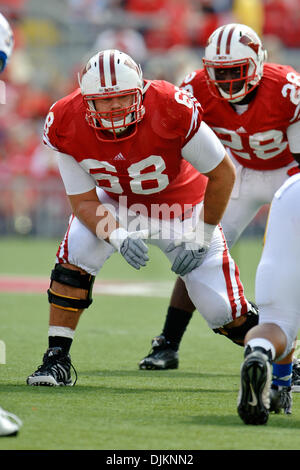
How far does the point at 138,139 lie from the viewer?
402 cm

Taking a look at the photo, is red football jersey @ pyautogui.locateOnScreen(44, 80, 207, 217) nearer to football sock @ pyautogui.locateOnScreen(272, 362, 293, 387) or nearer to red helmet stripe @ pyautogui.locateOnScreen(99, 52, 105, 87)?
red helmet stripe @ pyautogui.locateOnScreen(99, 52, 105, 87)

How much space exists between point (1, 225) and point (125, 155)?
1007cm

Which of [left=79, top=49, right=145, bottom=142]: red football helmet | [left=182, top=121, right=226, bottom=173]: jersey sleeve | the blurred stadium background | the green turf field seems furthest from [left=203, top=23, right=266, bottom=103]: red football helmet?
the blurred stadium background

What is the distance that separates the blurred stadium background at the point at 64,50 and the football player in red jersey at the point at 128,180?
8.61 meters

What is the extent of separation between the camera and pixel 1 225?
45.4 feet

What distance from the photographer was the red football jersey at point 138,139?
3.98m

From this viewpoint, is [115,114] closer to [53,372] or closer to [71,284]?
[71,284]

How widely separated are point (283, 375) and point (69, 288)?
1.13 metres

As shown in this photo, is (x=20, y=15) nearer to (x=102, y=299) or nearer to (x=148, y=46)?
(x=148, y=46)

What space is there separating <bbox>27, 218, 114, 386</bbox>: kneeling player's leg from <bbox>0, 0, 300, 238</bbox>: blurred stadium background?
8.75 meters

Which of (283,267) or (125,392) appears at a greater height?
(283,267)

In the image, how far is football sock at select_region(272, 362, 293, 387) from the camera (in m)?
3.43

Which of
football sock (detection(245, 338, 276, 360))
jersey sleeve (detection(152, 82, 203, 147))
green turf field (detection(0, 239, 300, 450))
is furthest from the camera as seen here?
jersey sleeve (detection(152, 82, 203, 147))

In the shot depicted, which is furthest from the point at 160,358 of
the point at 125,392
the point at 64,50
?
the point at 64,50
